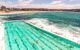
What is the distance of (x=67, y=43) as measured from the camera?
10688 mm

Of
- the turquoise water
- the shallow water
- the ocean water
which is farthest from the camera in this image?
the turquoise water

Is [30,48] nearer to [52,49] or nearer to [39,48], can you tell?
[39,48]

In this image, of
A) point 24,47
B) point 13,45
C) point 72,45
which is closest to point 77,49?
point 72,45

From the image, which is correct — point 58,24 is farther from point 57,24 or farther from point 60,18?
point 60,18

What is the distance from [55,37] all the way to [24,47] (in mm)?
3217

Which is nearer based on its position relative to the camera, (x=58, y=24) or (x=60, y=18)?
(x=58, y=24)

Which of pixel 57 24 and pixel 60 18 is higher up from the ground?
pixel 57 24

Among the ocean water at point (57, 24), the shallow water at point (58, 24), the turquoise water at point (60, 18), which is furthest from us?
the turquoise water at point (60, 18)

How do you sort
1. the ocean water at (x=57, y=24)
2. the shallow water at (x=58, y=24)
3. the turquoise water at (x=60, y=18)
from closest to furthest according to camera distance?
the shallow water at (x=58, y=24) < the ocean water at (x=57, y=24) < the turquoise water at (x=60, y=18)

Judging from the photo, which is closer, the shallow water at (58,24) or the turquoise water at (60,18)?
the shallow water at (58,24)

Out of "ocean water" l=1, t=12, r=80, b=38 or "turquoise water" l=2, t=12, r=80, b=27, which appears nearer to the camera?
"ocean water" l=1, t=12, r=80, b=38

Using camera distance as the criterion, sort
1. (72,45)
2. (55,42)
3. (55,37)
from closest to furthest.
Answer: (72,45), (55,42), (55,37)

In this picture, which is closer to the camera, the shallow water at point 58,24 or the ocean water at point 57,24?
the shallow water at point 58,24

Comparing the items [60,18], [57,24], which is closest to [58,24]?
[57,24]
